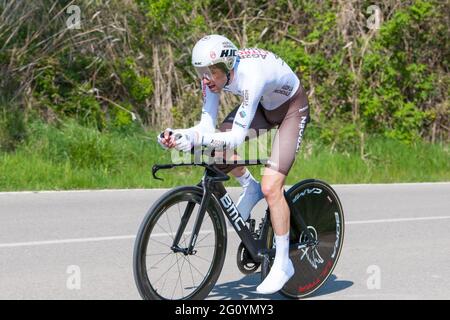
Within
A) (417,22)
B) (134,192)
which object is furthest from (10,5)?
(417,22)

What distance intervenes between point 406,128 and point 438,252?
847 cm

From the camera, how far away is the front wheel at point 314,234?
22.2 ft

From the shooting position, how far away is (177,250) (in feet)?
20.0

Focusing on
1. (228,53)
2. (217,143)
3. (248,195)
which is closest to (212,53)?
(228,53)

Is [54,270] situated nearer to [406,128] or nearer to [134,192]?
[134,192]

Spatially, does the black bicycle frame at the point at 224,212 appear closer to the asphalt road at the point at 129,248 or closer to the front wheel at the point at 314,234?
the front wheel at the point at 314,234

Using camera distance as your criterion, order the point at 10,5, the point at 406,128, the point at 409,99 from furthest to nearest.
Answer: the point at 409,99, the point at 406,128, the point at 10,5

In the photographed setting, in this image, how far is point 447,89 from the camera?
18.2 meters

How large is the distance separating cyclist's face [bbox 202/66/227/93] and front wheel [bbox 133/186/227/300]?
0.66m

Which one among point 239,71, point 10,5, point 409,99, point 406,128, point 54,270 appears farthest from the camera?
point 409,99

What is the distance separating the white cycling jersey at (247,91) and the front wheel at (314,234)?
75cm

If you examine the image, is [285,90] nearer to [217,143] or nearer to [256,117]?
[256,117]

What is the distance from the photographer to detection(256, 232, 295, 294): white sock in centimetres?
637
